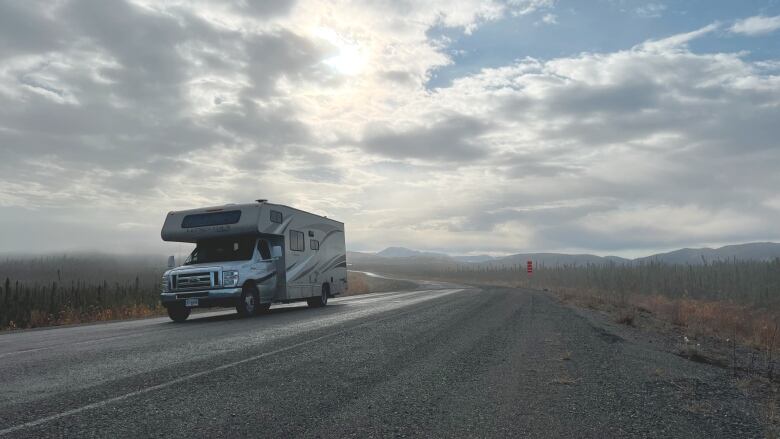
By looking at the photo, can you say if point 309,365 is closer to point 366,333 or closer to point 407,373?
point 407,373

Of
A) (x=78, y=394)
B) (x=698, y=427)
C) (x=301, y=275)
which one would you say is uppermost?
(x=301, y=275)

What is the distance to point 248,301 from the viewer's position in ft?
53.8

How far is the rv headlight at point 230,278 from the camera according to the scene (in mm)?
15680

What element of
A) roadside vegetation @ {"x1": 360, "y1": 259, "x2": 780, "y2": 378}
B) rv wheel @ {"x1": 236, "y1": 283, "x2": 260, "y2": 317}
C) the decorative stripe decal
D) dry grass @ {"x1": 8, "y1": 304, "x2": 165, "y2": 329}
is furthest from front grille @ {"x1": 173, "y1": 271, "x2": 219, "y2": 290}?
roadside vegetation @ {"x1": 360, "y1": 259, "x2": 780, "y2": 378}

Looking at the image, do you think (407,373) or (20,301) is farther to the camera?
(20,301)

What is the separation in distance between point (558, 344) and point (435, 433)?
6075mm

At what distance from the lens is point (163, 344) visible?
9.84m

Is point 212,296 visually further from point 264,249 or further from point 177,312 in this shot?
point 264,249

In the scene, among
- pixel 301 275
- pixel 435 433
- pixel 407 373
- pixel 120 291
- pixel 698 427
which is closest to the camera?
pixel 435 433

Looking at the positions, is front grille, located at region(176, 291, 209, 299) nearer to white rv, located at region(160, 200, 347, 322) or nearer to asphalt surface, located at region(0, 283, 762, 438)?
white rv, located at region(160, 200, 347, 322)

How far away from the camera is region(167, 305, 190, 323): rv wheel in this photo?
16.0 m

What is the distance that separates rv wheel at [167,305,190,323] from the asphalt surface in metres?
4.91

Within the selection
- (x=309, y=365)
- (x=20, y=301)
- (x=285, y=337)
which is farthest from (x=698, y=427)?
(x=20, y=301)

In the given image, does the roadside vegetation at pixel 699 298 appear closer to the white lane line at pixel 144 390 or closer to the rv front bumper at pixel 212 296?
the white lane line at pixel 144 390
